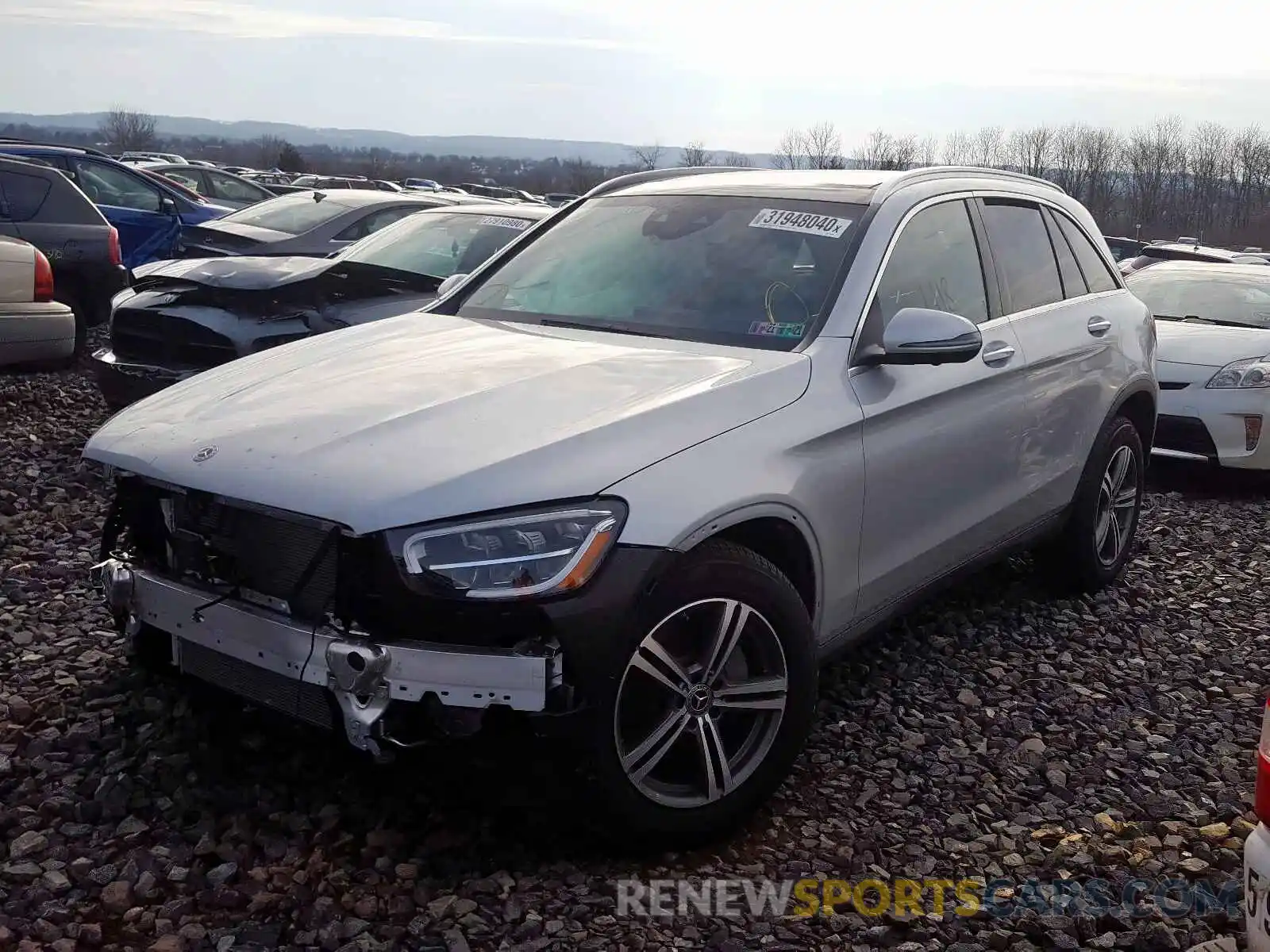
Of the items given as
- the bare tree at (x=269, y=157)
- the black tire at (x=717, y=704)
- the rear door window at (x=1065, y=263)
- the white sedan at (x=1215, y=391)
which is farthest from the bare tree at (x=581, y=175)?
the black tire at (x=717, y=704)

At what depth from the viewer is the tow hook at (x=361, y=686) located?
2629 millimetres

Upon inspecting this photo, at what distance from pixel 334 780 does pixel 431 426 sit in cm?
108

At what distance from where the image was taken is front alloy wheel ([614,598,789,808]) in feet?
9.48

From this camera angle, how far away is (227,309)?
246 inches

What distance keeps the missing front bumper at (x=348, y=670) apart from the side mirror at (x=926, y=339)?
1510 mm

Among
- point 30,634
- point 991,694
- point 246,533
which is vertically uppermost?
point 246,533

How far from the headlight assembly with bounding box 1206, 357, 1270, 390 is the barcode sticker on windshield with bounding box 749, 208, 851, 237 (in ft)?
16.2

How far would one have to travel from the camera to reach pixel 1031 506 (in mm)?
4648

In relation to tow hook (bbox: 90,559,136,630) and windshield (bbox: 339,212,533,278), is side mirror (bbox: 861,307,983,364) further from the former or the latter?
windshield (bbox: 339,212,533,278)

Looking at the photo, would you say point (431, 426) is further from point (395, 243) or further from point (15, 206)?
point (15, 206)

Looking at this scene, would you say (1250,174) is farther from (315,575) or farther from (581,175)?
(315,575)

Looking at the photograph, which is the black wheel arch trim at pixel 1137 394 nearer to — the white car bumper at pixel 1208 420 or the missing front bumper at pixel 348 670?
the white car bumper at pixel 1208 420

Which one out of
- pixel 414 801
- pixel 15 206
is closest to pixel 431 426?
pixel 414 801

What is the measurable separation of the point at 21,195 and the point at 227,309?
167 inches
